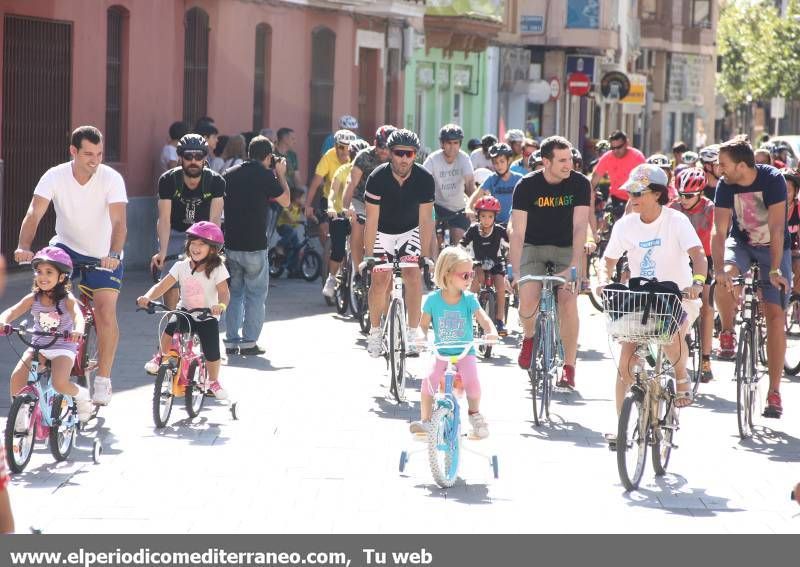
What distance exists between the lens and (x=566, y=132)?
177 feet

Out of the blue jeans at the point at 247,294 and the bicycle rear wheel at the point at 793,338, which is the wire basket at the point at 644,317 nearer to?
the bicycle rear wheel at the point at 793,338

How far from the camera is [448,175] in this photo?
679 inches

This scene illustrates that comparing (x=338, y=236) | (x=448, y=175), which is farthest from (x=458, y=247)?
(x=338, y=236)

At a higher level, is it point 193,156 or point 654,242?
point 193,156

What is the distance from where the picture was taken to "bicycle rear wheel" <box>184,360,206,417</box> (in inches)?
430

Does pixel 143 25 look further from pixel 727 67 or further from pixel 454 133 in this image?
pixel 727 67

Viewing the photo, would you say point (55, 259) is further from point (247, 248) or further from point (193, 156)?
point (247, 248)

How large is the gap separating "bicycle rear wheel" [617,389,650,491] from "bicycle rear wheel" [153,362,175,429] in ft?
9.69

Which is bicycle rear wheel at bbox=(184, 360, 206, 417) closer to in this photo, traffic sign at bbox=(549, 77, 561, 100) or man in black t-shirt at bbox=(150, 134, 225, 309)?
man in black t-shirt at bbox=(150, 134, 225, 309)

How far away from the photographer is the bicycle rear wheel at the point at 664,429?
31.0 ft

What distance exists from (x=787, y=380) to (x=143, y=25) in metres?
11.1

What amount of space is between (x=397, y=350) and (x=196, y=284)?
5.32 ft
